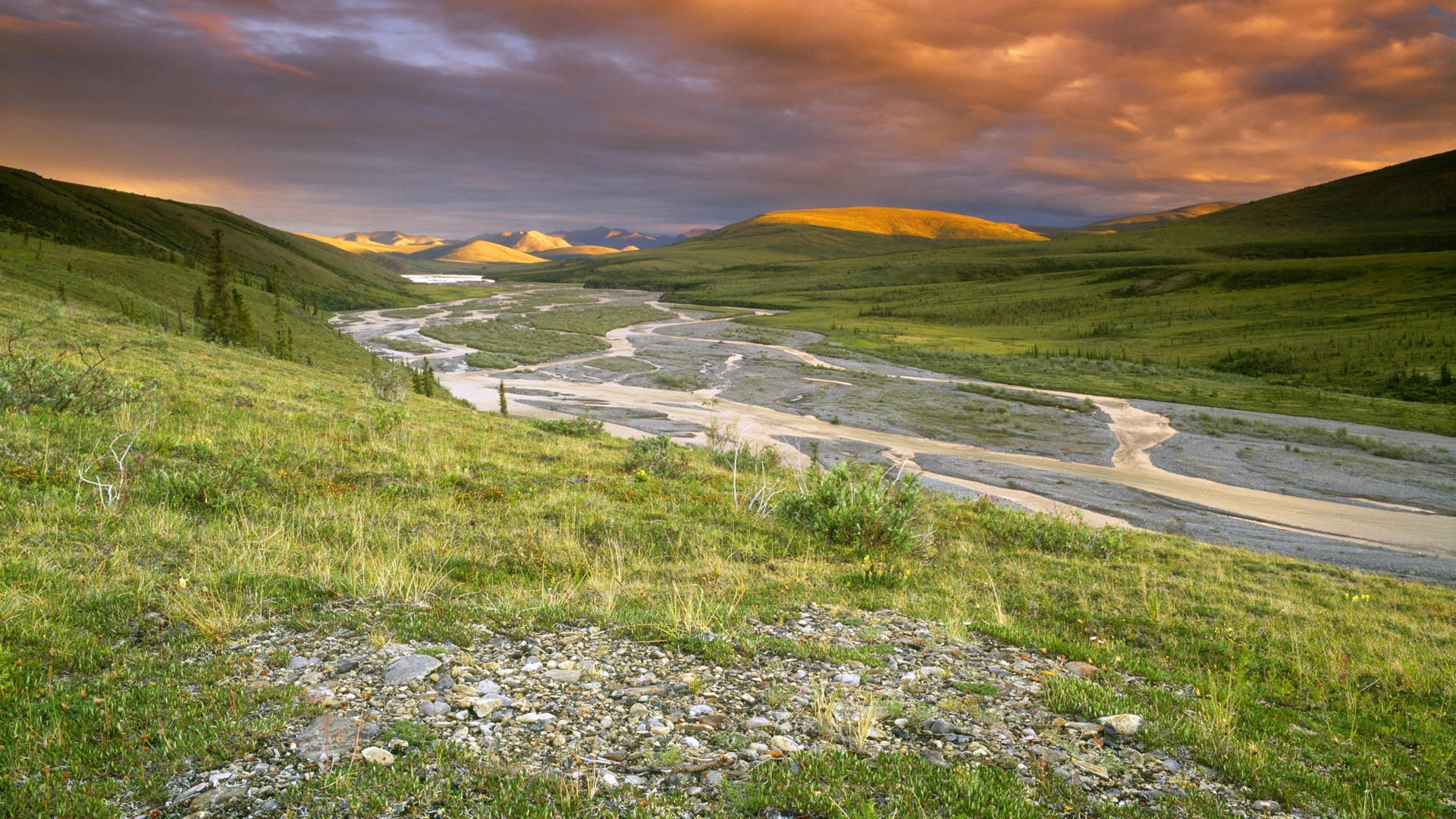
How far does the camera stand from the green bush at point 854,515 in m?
10.8

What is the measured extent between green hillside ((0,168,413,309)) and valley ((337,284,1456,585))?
63.8m

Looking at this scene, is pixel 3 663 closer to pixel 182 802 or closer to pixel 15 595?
pixel 15 595

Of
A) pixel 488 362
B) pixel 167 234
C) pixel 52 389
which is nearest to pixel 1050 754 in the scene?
pixel 52 389

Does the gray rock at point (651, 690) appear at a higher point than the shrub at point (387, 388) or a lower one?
lower

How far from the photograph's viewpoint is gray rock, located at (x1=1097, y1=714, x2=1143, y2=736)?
16.4 feet

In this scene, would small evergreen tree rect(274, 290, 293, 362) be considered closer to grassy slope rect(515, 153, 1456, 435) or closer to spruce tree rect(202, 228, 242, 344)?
spruce tree rect(202, 228, 242, 344)

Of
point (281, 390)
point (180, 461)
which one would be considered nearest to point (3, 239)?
point (281, 390)

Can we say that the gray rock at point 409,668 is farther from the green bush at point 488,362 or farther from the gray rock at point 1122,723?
the green bush at point 488,362

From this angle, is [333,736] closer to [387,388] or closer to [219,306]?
[387,388]

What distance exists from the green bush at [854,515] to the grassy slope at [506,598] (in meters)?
0.43

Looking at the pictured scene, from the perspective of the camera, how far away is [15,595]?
5066 mm

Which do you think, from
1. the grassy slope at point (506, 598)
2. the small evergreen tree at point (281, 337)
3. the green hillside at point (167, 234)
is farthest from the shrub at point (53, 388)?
the green hillside at point (167, 234)

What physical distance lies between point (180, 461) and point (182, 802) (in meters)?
8.40

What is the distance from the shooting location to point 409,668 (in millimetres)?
4996
